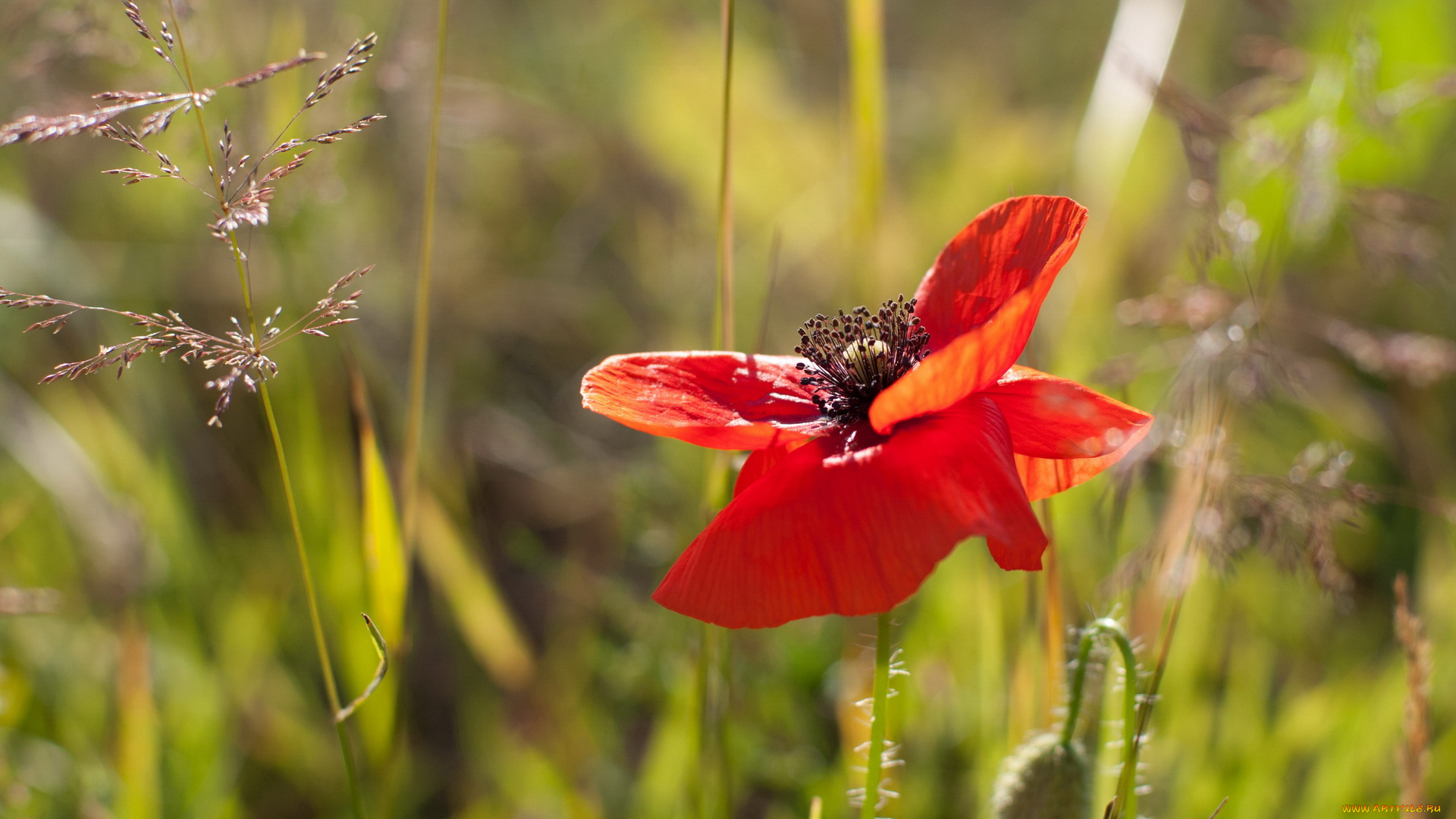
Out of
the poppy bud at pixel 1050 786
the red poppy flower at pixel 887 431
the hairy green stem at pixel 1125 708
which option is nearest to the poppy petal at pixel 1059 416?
the red poppy flower at pixel 887 431

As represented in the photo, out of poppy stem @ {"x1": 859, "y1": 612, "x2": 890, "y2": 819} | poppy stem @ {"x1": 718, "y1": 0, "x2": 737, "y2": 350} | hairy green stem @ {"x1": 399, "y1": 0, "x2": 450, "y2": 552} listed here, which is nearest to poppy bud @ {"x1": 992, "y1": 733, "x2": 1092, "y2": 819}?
poppy stem @ {"x1": 859, "y1": 612, "x2": 890, "y2": 819}

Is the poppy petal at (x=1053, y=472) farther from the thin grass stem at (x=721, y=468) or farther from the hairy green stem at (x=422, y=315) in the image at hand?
the hairy green stem at (x=422, y=315)

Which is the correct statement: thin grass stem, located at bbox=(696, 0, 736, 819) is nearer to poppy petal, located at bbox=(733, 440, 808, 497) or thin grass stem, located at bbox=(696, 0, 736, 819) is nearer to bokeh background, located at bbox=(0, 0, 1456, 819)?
bokeh background, located at bbox=(0, 0, 1456, 819)

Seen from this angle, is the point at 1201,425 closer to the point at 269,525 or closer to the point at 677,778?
the point at 677,778

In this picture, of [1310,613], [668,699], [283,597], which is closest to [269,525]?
[283,597]

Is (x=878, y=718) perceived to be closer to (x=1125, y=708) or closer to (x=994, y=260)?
(x=1125, y=708)

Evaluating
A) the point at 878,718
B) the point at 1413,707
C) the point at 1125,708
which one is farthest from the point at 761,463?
the point at 1413,707
